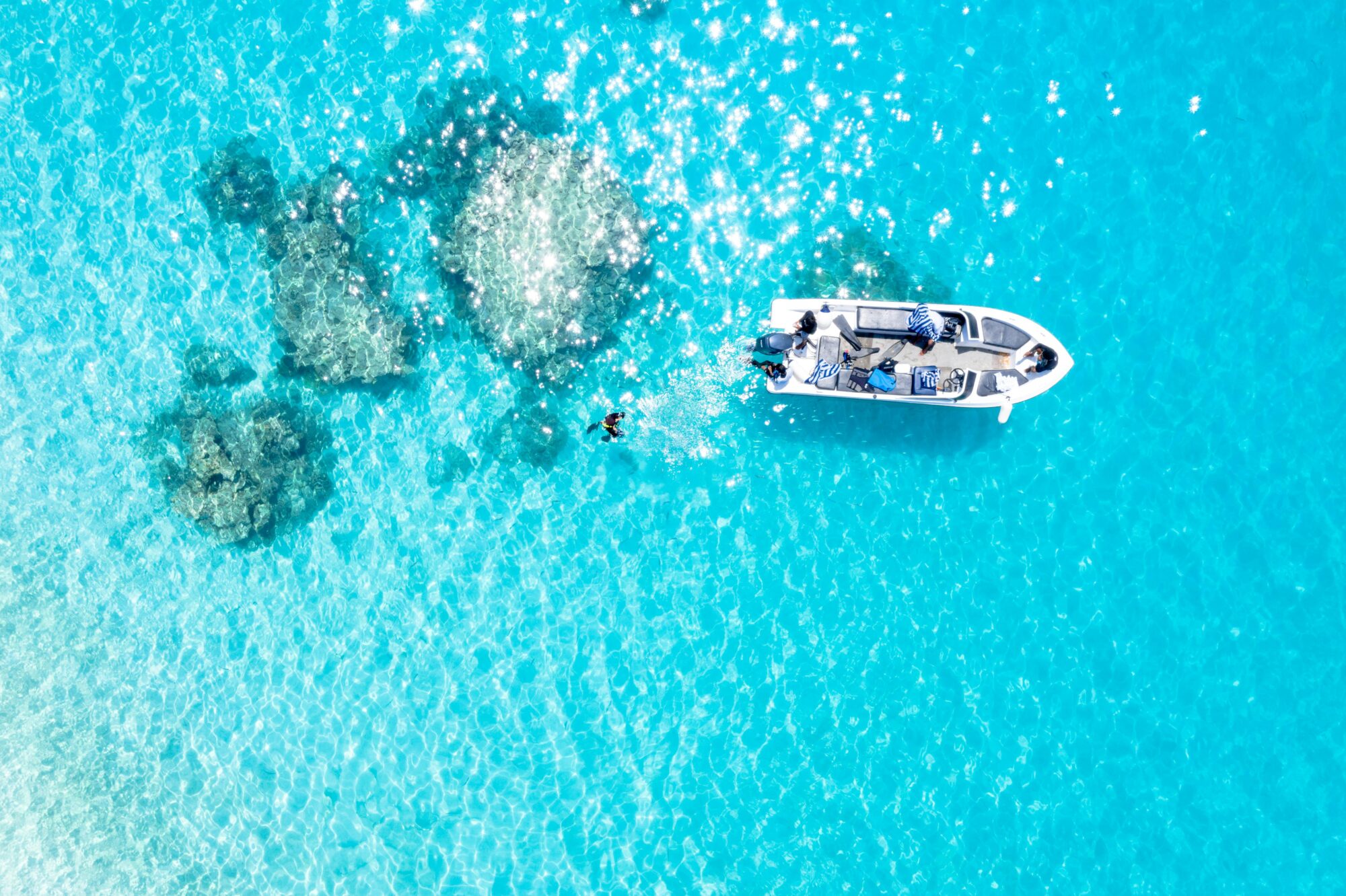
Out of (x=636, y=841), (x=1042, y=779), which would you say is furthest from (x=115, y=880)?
(x=1042, y=779)

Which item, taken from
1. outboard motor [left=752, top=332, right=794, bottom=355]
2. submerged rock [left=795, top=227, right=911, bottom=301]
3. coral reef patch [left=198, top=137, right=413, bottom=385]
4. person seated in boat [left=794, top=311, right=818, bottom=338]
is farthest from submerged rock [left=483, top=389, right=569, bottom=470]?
submerged rock [left=795, top=227, right=911, bottom=301]

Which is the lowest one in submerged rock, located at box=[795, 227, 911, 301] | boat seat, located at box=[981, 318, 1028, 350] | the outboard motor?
the outboard motor

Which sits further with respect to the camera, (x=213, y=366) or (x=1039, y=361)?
(x=213, y=366)

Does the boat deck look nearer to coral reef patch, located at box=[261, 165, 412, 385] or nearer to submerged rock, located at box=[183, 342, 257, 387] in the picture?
coral reef patch, located at box=[261, 165, 412, 385]

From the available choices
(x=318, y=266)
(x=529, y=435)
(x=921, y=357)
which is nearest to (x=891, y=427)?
(x=921, y=357)

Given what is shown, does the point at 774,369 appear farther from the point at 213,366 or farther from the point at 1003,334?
the point at 213,366

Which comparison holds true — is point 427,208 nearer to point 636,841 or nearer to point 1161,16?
point 636,841

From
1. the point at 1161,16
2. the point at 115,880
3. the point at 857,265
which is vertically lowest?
the point at 115,880
